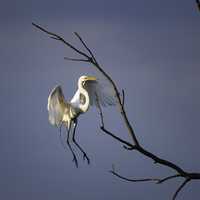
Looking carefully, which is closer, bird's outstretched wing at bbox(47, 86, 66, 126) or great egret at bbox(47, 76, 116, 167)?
great egret at bbox(47, 76, 116, 167)

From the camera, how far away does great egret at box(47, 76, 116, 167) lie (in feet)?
4.02

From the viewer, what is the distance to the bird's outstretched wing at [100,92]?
4.12ft

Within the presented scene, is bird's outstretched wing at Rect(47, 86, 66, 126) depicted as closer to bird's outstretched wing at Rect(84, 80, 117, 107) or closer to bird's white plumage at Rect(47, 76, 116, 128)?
bird's white plumage at Rect(47, 76, 116, 128)

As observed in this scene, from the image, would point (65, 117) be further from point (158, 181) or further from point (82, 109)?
point (158, 181)

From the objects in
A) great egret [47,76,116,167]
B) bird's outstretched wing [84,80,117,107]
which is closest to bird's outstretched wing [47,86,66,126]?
great egret [47,76,116,167]

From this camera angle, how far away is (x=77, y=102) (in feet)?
4.09

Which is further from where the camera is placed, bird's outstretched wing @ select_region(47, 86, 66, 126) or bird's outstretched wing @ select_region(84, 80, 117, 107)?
bird's outstretched wing @ select_region(47, 86, 66, 126)

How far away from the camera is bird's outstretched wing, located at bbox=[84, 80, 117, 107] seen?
1.26 m

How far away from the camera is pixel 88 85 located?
1.32 metres

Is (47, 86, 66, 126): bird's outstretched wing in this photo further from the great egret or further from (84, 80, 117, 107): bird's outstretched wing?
(84, 80, 117, 107): bird's outstretched wing

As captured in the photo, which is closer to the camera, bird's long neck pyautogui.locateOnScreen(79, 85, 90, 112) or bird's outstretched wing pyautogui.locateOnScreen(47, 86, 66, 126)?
bird's long neck pyautogui.locateOnScreen(79, 85, 90, 112)

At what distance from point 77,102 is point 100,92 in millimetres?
75

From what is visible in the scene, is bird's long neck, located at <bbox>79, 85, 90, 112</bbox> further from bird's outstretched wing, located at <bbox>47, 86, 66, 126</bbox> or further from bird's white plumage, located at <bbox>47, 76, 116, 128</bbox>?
bird's outstretched wing, located at <bbox>47, 86, 66, 126</bbox>

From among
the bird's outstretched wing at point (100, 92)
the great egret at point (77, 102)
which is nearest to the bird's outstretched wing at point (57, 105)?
the great egret at point (77, 102)
